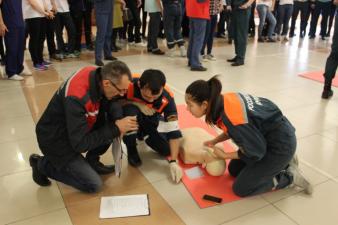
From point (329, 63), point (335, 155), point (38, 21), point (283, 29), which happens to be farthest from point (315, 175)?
point (283, 29)

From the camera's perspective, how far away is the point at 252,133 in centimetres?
176

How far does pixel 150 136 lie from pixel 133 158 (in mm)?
206

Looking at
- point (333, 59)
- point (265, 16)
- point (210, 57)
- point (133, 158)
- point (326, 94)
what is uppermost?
→ point (265, 16)

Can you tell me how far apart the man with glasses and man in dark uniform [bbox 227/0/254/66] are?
317 cm

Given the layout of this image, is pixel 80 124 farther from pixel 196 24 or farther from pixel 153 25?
pixel 153 25

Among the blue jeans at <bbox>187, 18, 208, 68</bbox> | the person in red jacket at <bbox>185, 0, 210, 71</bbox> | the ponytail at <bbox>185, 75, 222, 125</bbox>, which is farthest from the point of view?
the blue jeans at <bbox>187, 18, 208, 68</bbox>

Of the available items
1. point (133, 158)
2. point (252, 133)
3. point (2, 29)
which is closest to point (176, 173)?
point (133, 158)

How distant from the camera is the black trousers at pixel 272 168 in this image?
1892 millimetres

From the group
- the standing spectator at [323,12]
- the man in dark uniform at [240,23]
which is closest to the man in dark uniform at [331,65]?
the man in dark uniform at [240,23]

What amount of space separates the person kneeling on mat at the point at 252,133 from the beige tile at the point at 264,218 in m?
0.14

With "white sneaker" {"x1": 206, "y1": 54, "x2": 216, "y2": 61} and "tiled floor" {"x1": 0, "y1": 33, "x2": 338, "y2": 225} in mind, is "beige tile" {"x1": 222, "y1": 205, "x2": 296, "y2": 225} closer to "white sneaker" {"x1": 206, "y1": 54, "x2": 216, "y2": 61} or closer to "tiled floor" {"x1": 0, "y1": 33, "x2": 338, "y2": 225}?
"tiled floor" {"x1": 0, "y1": 33, "x2": 338, "y2": 225}

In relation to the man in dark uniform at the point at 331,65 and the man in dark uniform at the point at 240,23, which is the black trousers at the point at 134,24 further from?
the man in dark uniform at the point at 331,65

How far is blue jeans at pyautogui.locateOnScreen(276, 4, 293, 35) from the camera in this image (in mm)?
7033

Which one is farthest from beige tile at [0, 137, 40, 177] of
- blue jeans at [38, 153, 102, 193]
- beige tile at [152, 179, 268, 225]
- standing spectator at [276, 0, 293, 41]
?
standing spectator at [276, 0, 293, 41]
